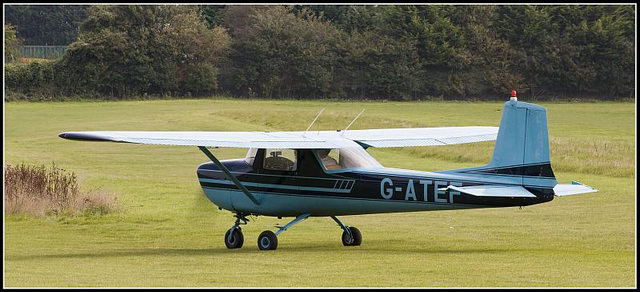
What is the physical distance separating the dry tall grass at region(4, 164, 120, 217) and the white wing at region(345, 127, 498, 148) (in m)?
7.31

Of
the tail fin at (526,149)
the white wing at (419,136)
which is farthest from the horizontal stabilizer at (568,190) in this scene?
the white wing at (419,136)

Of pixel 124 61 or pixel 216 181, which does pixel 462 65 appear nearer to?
pixel 124 61

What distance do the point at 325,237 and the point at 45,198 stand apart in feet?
22.4

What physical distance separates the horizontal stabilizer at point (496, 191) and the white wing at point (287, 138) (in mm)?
1547

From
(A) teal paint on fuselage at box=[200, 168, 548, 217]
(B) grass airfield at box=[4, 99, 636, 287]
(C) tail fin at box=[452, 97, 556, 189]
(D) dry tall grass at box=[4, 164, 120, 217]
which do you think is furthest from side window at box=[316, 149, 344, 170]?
(D) dry tall grass at box=[4, 164, 120, 217]

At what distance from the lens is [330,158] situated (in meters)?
14.6

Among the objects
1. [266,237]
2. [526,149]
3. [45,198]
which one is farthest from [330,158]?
[45,198]

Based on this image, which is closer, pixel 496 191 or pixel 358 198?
pixel 496 191

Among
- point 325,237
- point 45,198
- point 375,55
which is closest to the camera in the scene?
point 325,237

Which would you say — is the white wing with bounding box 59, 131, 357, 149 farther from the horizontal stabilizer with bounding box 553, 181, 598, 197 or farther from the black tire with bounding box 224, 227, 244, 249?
the horizontal stabilizer with bounding box 553, 181, 598, 197

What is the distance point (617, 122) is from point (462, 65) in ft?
65.7

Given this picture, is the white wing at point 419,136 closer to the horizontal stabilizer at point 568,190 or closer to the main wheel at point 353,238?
the main wheel at point 353,238

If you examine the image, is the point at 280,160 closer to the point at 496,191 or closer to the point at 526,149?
the point at 496,191

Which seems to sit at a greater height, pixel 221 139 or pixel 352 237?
pixel 221 139
